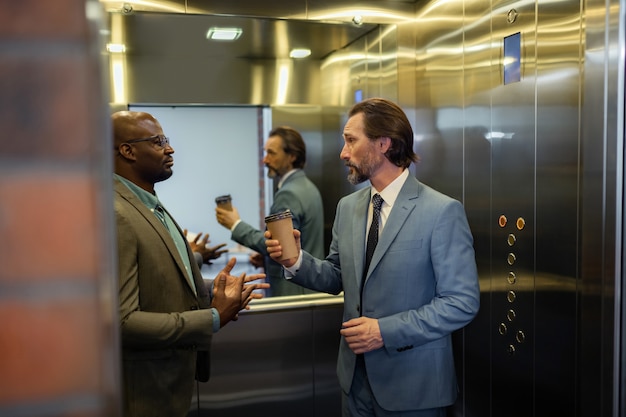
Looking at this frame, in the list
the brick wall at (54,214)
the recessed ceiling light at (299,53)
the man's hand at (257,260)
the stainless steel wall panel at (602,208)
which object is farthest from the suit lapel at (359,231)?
the recessed ceiling light at (299,53)

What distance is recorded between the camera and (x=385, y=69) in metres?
3.74

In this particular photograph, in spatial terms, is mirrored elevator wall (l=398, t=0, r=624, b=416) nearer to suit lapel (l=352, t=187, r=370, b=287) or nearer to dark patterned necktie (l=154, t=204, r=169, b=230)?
suit lapel (l=352, t=187, r=370, b=287)

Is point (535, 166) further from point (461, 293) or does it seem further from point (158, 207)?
point (158, 207)

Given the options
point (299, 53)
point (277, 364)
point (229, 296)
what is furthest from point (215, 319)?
point (299, 53)

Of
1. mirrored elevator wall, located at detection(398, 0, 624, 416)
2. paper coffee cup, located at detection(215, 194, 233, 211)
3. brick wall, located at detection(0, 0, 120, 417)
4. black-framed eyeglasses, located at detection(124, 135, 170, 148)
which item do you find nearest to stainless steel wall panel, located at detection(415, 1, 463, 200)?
mirrored elevator wall, located at detection(398, 0, 624, 416)

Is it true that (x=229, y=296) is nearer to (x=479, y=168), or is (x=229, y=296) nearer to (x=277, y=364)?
(x=479, y=168)

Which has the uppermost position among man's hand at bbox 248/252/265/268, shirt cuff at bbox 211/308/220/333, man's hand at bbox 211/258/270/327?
man's hand at bbox 211/258/270/327

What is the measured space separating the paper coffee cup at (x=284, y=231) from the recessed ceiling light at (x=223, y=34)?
1.92 meters

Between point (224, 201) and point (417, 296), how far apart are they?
1816mm

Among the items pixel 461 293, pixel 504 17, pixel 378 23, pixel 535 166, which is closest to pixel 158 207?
pixel 461 293

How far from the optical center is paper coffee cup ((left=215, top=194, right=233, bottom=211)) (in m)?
3.70

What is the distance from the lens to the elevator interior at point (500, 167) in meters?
2.02

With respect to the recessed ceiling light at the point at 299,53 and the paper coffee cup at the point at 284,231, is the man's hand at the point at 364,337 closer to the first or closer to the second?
the paper coffee cup at the point at 284,231

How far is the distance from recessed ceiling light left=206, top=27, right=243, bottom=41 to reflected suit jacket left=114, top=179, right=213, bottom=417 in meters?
1.97
